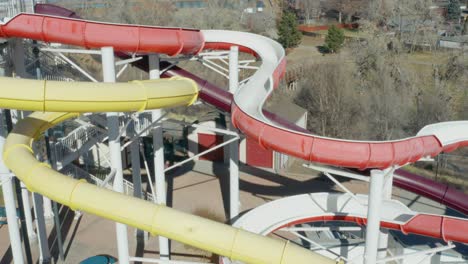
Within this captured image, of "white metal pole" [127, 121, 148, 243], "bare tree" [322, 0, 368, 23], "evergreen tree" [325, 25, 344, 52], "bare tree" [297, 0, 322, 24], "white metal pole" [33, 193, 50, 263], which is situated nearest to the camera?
"white metal pole" [33, 193, 50, 263]

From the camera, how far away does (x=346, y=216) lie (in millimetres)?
12648

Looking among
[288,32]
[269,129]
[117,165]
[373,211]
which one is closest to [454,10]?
A: [288,32]

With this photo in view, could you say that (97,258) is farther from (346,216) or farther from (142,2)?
(142,2)

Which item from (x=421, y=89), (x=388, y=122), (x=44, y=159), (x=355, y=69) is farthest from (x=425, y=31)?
(x=44, y=159)

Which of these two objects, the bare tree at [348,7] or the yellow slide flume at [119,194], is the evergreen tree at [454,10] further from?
the yellow slide flume at [119,194]

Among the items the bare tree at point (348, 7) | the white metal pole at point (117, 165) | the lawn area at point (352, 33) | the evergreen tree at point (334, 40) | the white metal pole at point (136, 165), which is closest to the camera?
the white metal pole at point (117, 165)

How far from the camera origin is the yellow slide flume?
25.2 feet

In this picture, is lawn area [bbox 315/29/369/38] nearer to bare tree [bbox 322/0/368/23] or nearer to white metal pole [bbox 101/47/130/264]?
bare tree [bbox 322/0/368/23]

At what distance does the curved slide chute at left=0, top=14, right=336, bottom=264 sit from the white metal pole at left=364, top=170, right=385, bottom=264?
223 centimetres

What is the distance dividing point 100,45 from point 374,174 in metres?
6.41

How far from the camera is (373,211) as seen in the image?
9.20 m

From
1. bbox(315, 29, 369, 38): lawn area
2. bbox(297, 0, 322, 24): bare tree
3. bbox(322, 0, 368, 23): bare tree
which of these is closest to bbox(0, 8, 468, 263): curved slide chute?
bbox(315, 29, 369, 38): lawn area

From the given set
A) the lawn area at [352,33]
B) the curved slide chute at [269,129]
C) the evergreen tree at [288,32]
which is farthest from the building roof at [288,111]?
the lawn area at [352,33]

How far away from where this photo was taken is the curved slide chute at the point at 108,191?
25.3ft
